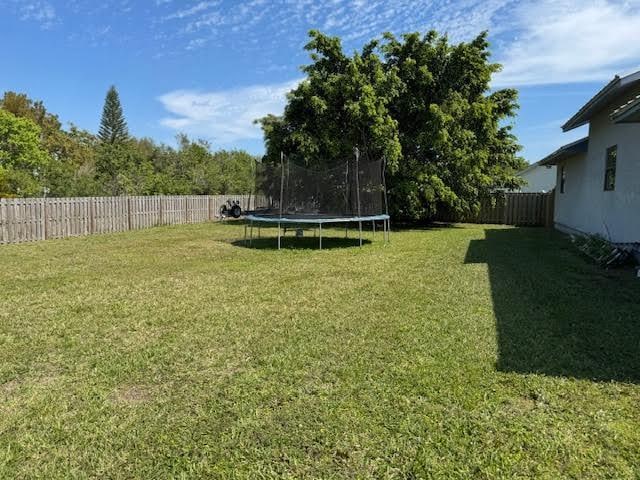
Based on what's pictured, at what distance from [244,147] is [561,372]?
1716 inches

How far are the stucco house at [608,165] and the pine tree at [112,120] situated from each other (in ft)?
161

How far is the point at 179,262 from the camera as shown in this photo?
8.45 m

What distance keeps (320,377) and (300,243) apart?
8.51 m

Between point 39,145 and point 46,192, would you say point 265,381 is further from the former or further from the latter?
point 39,145

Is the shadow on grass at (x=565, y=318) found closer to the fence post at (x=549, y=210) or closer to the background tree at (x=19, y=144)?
the fence post at (x=549, y=210)

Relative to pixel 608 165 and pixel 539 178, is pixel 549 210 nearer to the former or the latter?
pixel 608 165

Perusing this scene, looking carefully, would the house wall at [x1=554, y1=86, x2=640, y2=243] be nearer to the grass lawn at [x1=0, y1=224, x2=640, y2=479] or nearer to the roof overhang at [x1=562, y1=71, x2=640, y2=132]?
the roof overhang at [x1=562, y1=71, x2=640, y2=132]

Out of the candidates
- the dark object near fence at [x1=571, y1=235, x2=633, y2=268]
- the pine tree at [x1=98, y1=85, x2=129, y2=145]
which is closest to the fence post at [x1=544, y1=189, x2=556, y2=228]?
the dark object near fence at [x1=571, y1=235, x2=633, y2=268]

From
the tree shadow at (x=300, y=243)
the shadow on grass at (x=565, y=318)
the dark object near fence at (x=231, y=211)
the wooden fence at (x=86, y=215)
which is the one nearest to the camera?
the shadow on grass at (x=565, y=318)

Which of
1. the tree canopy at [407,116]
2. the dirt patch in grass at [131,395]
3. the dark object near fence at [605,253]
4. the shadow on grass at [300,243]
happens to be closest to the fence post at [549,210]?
the tree canopy at [407,116]

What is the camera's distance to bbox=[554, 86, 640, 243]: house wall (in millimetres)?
8109

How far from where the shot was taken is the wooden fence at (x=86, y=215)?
38.3ft

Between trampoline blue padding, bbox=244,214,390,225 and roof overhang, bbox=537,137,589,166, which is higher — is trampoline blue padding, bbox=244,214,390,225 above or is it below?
below

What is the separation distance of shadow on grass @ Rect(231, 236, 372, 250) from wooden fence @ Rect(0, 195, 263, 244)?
1.32 meters
